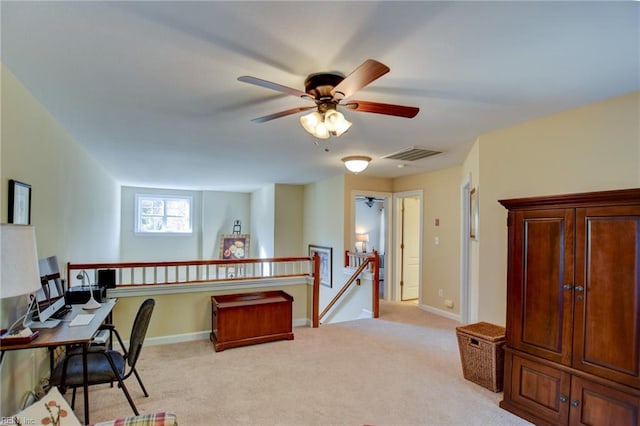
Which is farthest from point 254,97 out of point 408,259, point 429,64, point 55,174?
point 408,259

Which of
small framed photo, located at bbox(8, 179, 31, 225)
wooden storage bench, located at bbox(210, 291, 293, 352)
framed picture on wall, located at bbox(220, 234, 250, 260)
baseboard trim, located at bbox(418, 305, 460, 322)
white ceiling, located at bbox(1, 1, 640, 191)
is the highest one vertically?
white ceiling, located at bbox(1, 1, 640, 191)

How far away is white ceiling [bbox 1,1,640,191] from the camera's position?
146cm

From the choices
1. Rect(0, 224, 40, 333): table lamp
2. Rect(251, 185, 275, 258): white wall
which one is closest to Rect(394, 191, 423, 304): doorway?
Rect(251, 185, 275, 258): white wall

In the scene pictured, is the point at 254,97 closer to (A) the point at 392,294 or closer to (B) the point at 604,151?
(B) the point at 604,151

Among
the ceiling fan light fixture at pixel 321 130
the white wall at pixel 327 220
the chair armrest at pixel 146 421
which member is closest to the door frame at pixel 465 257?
the white wall at pixel 327 220

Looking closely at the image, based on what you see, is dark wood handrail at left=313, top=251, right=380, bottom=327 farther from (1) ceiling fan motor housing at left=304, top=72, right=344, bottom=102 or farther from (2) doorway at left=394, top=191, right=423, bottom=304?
(1) ceiling fan motor housing at left=304, top=72, right=344, bottom=102

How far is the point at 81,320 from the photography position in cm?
239

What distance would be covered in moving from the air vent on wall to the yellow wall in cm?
71

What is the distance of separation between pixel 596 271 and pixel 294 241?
579 centimetres

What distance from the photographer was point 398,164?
194 inches

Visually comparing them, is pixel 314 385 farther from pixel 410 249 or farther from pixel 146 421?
pixel 410 249

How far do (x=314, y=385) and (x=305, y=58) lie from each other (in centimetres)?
267

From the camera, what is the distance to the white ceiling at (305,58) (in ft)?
4.80

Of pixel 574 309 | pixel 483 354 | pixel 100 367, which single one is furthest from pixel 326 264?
pixel 574 309
